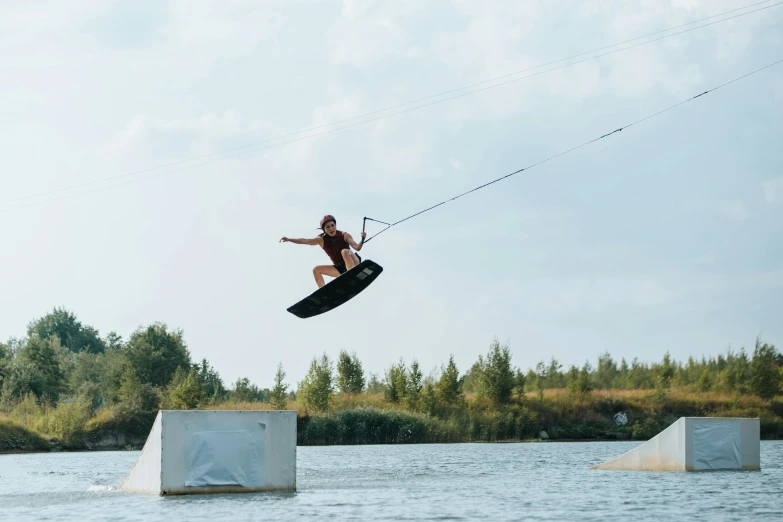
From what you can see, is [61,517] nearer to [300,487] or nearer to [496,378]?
[300,487]

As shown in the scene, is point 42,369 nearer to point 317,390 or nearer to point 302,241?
point 317,390

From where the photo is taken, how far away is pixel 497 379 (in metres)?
62.4

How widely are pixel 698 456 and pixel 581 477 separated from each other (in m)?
3.32

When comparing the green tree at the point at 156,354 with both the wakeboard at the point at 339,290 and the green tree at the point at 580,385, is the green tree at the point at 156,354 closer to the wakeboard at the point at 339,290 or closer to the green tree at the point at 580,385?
the green tree at the point at 580,385

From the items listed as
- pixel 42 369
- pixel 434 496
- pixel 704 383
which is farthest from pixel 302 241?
pixel 42 369

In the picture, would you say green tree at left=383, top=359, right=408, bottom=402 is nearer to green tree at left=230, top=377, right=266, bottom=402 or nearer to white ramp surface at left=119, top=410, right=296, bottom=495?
green tree at left=230, top=377, right=266, bottom=402

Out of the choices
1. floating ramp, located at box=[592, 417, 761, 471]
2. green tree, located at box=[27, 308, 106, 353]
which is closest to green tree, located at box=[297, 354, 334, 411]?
floating ramp, located at box=[592, 417, 761, 471]

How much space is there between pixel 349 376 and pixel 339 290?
44.3 metres

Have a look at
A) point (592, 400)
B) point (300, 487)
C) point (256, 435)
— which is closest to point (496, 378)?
point (592, 400)

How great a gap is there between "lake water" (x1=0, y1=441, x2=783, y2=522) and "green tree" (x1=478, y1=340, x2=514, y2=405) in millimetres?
26972

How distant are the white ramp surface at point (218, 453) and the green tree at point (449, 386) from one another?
40.3 m

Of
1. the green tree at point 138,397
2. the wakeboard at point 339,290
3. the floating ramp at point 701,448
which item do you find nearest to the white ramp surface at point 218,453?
the wakeboard at point 339,290

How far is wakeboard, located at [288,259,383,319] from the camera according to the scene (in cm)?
1919

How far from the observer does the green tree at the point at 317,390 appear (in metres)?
58.7
